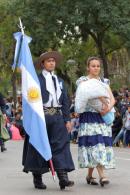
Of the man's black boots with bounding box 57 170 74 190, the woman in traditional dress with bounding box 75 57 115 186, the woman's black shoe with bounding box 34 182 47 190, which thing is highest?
the woman in traditional dress with bounding box 75 57 115 186

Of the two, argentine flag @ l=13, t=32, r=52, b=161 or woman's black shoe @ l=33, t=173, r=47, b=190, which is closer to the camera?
argentine flag @ l=13, t=32, r=52, b=161

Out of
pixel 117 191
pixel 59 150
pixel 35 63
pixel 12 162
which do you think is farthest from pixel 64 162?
pixel 12 162

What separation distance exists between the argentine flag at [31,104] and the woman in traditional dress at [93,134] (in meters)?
0.64

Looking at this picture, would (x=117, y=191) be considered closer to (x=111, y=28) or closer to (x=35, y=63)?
(x=35, y=63)

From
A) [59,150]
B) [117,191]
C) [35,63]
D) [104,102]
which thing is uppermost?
[35,63]

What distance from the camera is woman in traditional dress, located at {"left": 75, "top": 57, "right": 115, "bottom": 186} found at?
29.9 ft

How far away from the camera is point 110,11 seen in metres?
28.3

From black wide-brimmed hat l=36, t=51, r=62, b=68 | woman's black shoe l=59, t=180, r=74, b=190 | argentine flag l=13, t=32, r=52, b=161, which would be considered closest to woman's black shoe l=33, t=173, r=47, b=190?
woman's black shoe l=59, t=180, r=74, b=190

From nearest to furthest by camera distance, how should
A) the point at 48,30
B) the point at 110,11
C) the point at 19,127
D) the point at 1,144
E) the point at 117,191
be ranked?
1. the point at 117,191
2. the point at 1,144
3. the point at 19,127
4. the point at 110,11
5. the point at 48,30

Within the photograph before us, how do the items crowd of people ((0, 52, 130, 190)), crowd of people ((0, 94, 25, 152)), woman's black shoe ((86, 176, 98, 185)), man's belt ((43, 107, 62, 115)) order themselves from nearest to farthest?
crowd of people ((0, 52, 130, 190)) < man's belt ((43, 107, 62, 115)) < woman's black shoe ((86, 176, 98, 185)) < crowd of people ((0, 94, 25, 152))

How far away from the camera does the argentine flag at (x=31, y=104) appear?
8.80 meters

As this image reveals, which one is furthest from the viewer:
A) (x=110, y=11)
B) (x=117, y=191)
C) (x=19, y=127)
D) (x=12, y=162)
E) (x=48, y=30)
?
(x=48, y=30)

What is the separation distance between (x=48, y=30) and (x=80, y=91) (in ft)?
70.9

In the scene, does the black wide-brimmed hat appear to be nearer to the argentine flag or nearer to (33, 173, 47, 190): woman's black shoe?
the argentine flag
